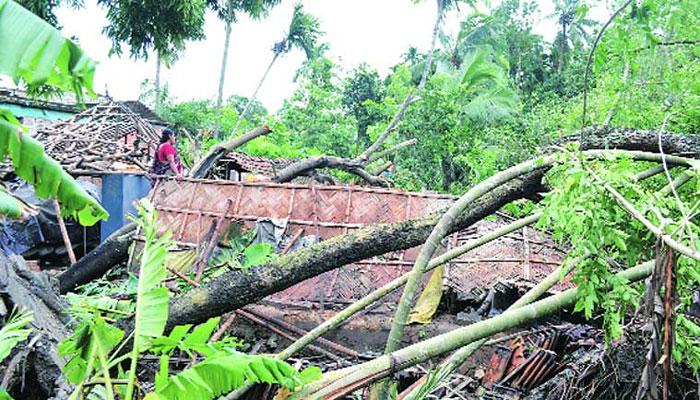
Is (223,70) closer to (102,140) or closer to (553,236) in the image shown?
(102,140)

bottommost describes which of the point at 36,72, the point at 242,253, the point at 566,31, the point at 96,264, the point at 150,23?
the point at 96,264

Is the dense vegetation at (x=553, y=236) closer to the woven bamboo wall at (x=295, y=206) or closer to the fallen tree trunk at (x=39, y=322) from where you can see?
the fallen tree trunk at (x=39, y=322)

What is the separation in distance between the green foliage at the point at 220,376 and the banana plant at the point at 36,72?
100cm

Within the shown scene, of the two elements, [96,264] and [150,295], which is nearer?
[150,295]

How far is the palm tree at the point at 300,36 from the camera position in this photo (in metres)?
26.7

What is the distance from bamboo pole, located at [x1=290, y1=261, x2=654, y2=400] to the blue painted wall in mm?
10272

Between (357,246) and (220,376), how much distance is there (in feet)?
5.52

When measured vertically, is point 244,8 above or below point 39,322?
above

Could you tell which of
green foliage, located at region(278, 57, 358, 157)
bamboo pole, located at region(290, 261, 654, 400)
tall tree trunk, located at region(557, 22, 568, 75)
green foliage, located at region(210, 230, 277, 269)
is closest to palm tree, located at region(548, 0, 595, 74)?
tall tree trunk, located at region(557, 22, 568, 75)

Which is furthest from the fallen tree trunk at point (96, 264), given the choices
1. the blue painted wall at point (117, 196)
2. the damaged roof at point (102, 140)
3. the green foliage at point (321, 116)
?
the green foliage at point (321, 116)

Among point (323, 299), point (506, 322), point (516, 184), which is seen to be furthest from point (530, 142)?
point (506, 322)

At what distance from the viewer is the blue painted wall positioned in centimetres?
1272

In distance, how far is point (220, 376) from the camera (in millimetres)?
3186

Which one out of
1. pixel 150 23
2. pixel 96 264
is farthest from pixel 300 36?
pixel 96 264
